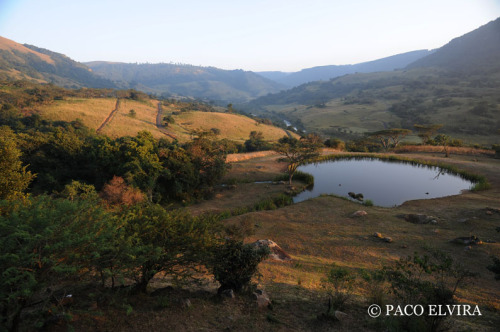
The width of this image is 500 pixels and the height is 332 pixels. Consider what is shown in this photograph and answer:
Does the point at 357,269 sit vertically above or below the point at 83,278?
below

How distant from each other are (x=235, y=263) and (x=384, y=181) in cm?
3141

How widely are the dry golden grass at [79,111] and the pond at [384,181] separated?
70.6 metres

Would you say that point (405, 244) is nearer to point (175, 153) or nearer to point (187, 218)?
point (187, 218)

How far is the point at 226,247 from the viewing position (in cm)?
973

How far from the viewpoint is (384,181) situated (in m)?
33.9

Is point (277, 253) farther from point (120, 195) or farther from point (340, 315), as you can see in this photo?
point (120, 195)

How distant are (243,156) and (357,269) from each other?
38.2 metres

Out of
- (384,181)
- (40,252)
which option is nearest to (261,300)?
(40,252)

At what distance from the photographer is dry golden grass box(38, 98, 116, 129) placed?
74331mm

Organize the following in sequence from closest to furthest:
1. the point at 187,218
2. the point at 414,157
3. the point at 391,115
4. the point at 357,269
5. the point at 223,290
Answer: the point at 223,290, the point at 187,218, the point at 357,269, the point at 414,157, the point at 391,115

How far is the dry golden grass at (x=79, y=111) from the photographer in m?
74.3

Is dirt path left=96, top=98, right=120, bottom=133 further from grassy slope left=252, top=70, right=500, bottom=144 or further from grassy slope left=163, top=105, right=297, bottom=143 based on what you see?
grassy slope left=252, top=70, right=500, bottom=144

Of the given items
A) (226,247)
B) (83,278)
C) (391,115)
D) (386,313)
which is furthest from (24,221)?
(391,115)

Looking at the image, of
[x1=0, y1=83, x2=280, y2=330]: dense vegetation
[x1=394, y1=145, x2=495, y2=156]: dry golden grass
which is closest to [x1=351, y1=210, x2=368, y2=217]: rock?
[x1=0, y1=83, x2=280, y2=330]: dense vegetation
